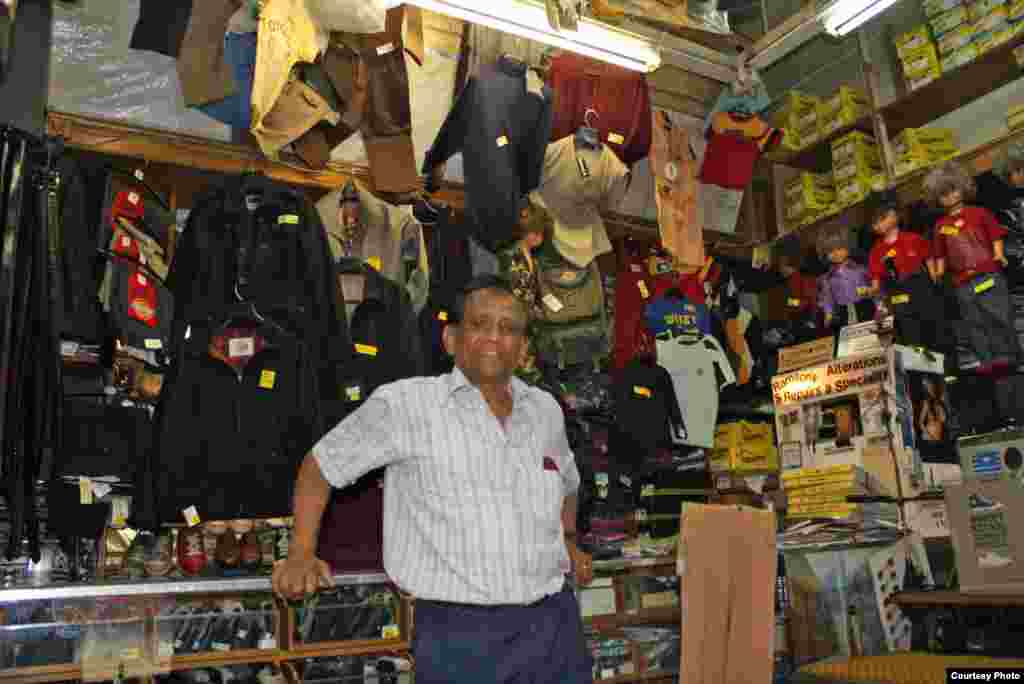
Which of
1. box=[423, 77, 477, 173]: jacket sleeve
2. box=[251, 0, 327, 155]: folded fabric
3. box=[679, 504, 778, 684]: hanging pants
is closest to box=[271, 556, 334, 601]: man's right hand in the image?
box=[679, 504, 778, 684]: hanging pants

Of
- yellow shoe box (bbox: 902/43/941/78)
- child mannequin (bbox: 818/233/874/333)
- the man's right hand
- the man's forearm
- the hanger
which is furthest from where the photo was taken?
child mannequin (bbox: 818/233/874/333)

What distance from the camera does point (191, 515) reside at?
3193 mm

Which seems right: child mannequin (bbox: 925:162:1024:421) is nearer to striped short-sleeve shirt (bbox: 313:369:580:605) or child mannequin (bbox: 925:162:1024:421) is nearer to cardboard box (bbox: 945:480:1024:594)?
cardboard box (bbox: 945:480:1024:594)

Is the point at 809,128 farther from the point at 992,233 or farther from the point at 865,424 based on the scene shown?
the point at 865,424

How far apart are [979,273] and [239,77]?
405 cm

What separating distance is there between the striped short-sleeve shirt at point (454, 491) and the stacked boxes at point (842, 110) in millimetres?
4607

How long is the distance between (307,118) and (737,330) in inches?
139

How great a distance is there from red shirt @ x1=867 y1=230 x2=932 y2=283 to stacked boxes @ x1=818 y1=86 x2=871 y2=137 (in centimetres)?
97

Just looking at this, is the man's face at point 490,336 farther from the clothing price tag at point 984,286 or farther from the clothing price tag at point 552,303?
the clothing price tag at point 984,286

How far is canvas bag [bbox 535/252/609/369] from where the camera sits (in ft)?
16.5

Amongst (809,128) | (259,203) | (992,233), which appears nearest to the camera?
(259,203)

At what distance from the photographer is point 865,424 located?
14.4 feet

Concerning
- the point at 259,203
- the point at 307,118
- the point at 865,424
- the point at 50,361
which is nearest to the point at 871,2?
the point at 865,424

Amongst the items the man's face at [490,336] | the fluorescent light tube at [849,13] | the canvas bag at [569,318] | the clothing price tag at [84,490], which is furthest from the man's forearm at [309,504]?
the fluorescent light tube at [849,13]
